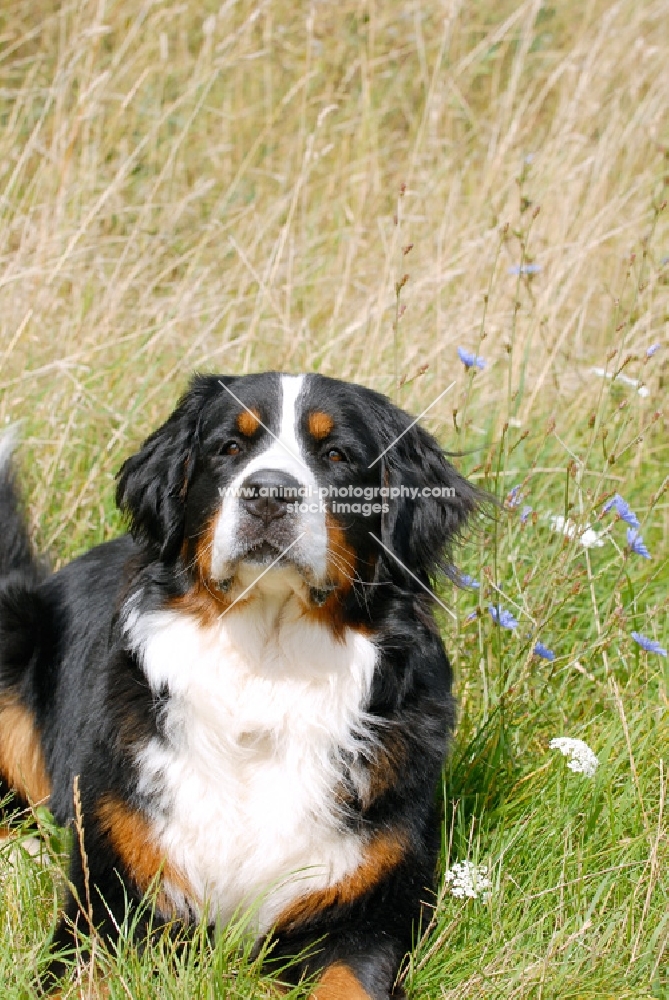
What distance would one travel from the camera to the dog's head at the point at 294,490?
2480 millimetres

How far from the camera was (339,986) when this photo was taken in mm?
2432

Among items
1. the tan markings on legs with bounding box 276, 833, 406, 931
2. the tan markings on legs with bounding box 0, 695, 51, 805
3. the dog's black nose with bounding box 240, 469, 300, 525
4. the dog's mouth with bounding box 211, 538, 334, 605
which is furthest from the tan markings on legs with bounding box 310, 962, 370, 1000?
the tan markings on legs with bounding box 0, 695, 51, 805

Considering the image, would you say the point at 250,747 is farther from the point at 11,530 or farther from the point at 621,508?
the point at 11,530

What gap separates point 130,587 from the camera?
111 inches

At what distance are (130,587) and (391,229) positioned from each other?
2837mm

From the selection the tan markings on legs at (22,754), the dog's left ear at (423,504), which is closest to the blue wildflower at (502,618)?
the dog's left ear at (423,504)

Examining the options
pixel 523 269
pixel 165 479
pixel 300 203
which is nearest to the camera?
pixel 165 479

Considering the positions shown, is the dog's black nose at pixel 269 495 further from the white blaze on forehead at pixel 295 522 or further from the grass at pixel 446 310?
the grass at pixel 446 310

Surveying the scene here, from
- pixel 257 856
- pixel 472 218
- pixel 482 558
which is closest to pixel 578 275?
pixel 472 218

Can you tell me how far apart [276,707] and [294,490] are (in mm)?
552

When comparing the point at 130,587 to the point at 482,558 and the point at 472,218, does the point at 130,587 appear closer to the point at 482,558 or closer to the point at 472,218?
the point at 482,558

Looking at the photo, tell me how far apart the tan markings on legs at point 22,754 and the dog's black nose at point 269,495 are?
128cm

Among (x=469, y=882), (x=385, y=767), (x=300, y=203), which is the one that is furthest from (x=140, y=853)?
(x=300, y=203)

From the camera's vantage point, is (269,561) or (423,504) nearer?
(269,561)
